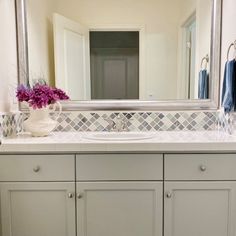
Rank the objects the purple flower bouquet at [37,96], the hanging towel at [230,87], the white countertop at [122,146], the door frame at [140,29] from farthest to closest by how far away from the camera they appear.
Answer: the door frame at [140,29] → the purple flower bouquet at [37,96] → the hanging towel at [230,87] → the white countertop at [122,146]

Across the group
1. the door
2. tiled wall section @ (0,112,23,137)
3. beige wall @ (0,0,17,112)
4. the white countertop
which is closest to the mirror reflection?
the door

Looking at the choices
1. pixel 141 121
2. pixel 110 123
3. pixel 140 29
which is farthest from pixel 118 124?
pixel 140 29

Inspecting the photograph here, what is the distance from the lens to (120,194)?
4.68 feet

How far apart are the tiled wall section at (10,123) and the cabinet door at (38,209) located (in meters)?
0.35

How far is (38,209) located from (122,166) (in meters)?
0.54

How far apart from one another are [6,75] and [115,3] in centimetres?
90

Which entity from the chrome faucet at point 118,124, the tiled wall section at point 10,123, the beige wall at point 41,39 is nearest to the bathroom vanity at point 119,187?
the tiled wall section at point 10,123

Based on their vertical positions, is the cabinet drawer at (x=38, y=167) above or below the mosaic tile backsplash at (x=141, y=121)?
below

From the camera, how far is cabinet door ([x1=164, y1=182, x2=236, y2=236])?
1.41 meters

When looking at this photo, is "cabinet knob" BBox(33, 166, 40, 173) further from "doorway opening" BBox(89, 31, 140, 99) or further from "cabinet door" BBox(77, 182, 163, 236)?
"doorway opening" BBox(89, 31, 140, 99)

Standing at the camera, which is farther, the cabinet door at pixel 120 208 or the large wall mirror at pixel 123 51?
the large wall mirror at pixel 123 51

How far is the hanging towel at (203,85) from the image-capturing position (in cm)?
183

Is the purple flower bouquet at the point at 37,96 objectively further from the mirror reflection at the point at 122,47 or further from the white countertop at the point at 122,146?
the white countertop at the point at 122,146

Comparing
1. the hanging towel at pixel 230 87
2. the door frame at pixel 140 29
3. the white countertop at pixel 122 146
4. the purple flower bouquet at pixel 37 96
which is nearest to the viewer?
the white countertop at pixel 122 146
